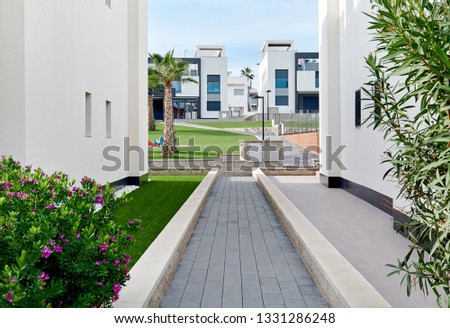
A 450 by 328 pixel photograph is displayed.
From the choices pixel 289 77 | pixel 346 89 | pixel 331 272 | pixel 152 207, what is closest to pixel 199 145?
pixel 346 89

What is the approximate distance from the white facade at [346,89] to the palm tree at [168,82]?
15.2 meters

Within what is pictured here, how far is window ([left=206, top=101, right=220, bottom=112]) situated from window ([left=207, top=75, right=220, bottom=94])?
5.51 ft

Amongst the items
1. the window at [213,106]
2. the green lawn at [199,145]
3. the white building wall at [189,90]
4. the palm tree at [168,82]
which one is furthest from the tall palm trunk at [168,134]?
the window at [213,106]

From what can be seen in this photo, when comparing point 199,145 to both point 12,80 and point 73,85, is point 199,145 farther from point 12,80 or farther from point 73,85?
point 12,80

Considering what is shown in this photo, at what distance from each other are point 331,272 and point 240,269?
171 centimetres

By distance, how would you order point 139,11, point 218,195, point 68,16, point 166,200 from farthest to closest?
point 139,11, point 218,195, point 166,200, point 68,16

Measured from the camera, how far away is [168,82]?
32969 mm

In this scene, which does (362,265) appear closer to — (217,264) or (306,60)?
(217,264)

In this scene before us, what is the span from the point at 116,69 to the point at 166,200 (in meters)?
4.98

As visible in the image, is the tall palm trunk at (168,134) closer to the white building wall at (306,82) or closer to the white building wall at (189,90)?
the white building wall at (306,82)

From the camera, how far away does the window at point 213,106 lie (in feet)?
242

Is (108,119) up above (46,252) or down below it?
above

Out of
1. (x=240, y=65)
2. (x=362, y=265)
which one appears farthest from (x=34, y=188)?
(x=240, y=65)
